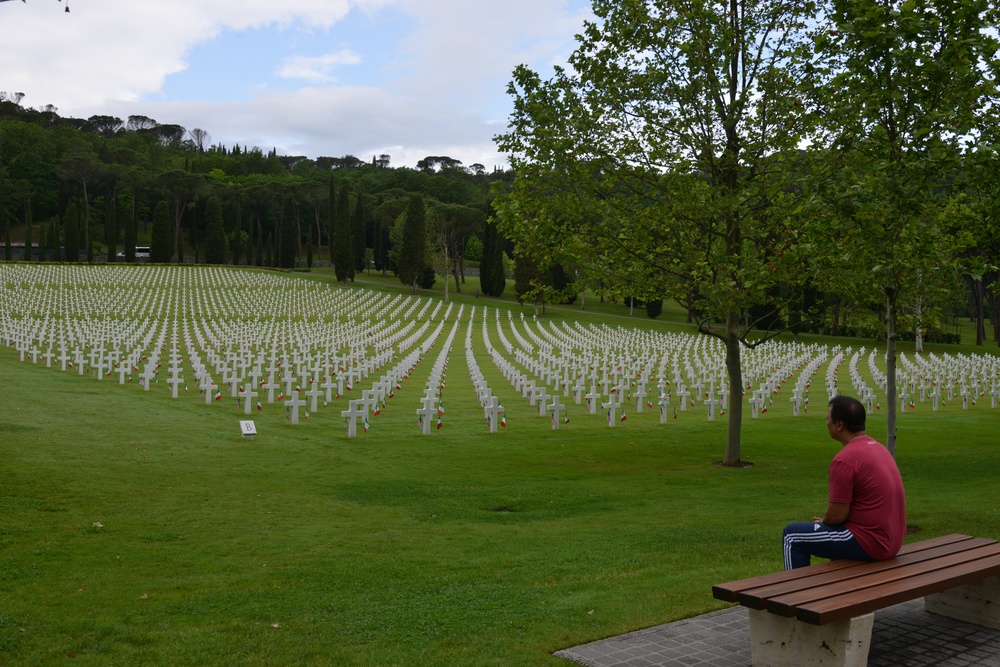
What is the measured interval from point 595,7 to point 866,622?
11.2m

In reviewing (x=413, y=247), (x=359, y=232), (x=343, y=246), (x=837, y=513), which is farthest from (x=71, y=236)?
(x=837, y=513)

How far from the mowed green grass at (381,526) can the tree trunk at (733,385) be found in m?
0.45

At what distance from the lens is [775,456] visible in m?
15.7

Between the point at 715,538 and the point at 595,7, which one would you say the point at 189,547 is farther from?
the point at 595,7

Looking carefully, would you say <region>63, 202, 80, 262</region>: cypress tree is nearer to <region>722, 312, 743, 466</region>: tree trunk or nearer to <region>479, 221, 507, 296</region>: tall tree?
<region>479, 221, 507, 296</region>: tall tree

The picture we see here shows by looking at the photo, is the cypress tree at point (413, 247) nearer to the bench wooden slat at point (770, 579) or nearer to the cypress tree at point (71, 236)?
the cypress tree at point (71, 236)

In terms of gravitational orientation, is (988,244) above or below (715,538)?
above

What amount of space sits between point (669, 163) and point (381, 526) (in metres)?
7.39

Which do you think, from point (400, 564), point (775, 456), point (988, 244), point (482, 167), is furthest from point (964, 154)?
point (482, 167)

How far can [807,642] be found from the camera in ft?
16.2

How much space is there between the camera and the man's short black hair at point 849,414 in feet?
18.3

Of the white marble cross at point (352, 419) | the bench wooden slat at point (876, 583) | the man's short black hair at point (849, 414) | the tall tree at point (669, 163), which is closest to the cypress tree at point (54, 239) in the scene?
the white marble cross at point (352, 419)

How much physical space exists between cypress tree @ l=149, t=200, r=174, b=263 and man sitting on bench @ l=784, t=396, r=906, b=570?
9916 centimetres

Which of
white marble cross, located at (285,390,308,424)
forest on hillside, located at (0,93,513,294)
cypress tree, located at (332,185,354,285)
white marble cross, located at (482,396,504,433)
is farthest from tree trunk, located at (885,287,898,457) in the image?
cypress tree, located at (332,185,354,285)
